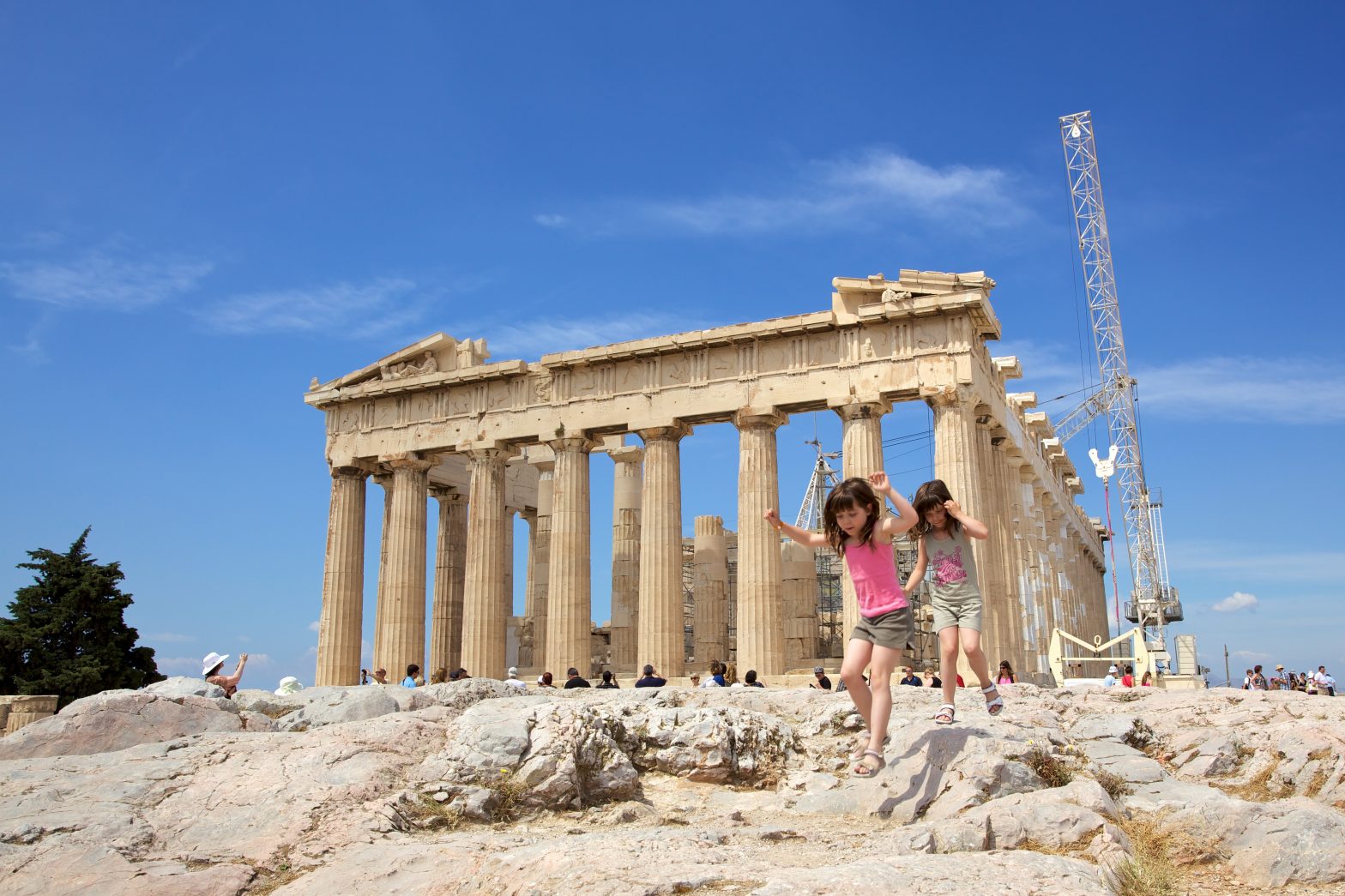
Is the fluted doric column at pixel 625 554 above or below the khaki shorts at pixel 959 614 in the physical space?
above

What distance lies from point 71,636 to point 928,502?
37819mm

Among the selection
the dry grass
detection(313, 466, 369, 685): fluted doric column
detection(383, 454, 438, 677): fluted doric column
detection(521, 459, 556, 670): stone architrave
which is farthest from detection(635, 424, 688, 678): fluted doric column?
the dry grass

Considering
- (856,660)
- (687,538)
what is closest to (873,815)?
(856,660)

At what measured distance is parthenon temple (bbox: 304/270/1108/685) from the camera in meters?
30.7

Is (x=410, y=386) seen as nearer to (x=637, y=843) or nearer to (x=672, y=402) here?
(x=672, y=402)

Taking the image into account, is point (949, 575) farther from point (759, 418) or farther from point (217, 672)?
point (759, 418)

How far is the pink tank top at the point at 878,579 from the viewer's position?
8914 mm

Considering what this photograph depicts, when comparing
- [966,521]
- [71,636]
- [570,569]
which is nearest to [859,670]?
[966,521]

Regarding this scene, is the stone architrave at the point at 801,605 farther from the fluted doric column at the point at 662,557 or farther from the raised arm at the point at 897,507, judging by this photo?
the raised arm at the point at 897,507

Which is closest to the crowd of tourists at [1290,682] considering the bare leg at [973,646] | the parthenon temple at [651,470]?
the parthenon temple at [651,470]

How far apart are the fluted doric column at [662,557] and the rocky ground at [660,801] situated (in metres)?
20.1

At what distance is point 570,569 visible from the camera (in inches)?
1339

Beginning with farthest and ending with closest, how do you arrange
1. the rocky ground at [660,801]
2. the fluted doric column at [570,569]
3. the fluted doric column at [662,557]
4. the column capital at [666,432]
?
1. the fluted doric column at [570,569]
2. the column capital at [666,432]
3. the fluted doric column at [662,557]
4. the rocky ground at [660,801]

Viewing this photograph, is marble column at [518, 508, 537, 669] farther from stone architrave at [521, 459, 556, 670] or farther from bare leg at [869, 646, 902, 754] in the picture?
bare leg at [869, 646, 902, 754]
